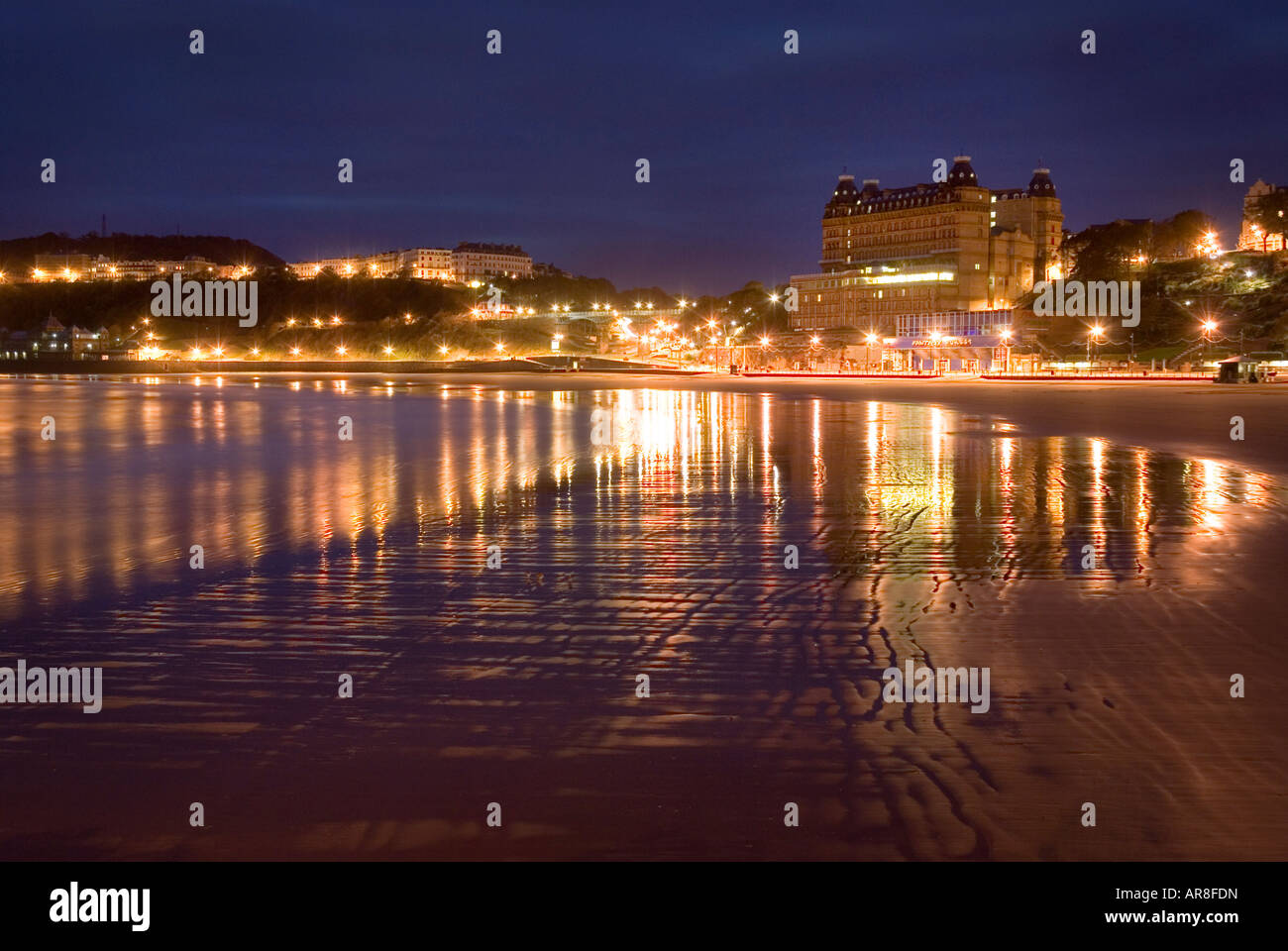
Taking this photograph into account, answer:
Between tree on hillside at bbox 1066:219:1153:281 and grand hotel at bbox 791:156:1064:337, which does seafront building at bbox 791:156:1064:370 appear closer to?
grand hotel at bbox 791:156:1064:337

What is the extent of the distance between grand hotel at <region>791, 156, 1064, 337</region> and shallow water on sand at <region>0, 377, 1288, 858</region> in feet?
456

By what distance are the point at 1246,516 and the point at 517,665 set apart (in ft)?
32.4

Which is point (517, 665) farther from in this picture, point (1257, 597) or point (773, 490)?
point (773, 490)

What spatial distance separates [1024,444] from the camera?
22547mm

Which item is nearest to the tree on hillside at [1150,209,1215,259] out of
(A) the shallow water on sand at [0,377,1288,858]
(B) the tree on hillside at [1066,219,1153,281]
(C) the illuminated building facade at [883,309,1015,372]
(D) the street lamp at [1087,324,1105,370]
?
(B) the tree on hillside at [1066,219,1153,281]

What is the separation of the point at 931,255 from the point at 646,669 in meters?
165

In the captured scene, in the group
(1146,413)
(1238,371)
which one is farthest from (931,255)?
(1146,413)

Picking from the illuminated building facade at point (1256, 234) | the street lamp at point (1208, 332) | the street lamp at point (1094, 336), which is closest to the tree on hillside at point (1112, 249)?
the illuminated building facade at point (1256, 234)

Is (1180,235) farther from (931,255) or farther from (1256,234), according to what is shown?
(931,255)

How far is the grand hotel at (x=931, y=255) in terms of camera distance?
520 ft

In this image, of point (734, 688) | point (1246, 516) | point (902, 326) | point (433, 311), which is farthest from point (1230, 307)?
point (433, 311)

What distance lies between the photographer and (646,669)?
6.57 metres

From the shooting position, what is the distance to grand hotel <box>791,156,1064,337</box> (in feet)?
520
